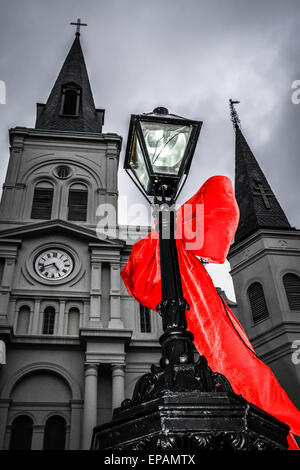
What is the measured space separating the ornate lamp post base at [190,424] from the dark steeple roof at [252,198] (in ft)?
61.2

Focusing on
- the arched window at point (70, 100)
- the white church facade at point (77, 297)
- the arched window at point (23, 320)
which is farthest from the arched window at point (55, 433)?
the arched window at point (70, 100)

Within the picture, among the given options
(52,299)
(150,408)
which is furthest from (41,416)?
(150,408)

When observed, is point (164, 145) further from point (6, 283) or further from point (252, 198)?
point (252, 198)

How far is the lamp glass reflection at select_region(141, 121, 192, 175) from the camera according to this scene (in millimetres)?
3889

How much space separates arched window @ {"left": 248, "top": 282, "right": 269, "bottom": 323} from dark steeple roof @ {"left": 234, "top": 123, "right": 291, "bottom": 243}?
8.72 ft

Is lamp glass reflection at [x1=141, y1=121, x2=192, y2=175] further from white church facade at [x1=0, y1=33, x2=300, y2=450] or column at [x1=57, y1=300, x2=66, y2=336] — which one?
column at [x1=57, y1=300, x2=66, y2=336]

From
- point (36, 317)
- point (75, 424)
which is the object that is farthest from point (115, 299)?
point (75, 424)

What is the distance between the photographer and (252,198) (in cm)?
2259

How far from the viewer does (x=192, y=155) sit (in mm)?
4012

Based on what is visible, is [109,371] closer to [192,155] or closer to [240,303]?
[240,303]

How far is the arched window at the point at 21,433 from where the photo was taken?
15.7 m

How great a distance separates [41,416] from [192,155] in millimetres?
15127

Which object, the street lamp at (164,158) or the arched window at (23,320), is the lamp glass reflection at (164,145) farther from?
the arched window at (23,320)

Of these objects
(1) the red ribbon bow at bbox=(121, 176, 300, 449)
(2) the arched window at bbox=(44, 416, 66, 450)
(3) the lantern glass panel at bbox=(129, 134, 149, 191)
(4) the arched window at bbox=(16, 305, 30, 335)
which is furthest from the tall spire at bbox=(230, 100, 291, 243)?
(3) the lantern glass panel at bbox=(129, 134, 149, 191)
